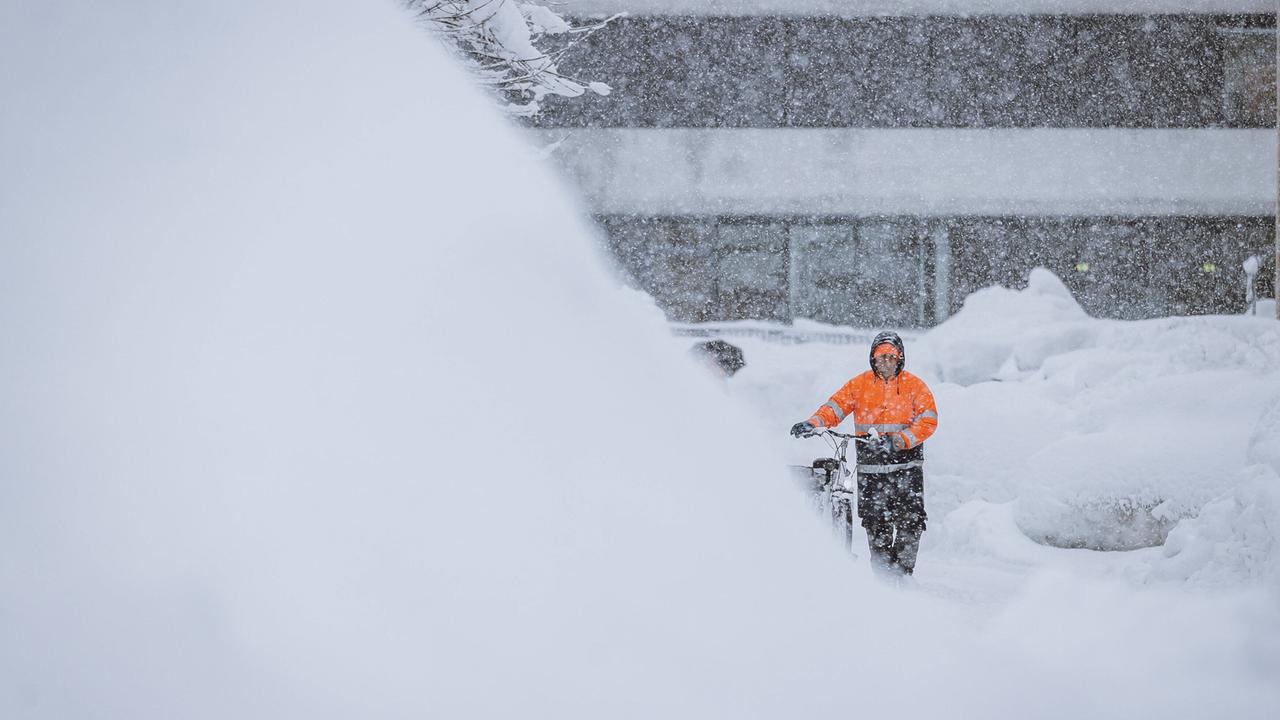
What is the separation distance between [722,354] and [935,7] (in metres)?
7.26

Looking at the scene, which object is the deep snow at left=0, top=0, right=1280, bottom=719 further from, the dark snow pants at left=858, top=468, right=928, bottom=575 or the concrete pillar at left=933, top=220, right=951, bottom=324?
the concrete pillar at left=933, top=220, right=951, bottom=324

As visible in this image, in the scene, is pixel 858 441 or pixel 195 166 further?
pixel 858 441

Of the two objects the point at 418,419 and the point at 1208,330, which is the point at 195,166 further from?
the point at 1208,330

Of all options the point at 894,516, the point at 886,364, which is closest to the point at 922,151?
the point at 886,364

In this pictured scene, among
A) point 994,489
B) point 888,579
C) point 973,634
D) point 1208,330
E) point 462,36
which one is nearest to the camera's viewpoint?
point 973,634

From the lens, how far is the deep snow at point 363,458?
2479mm

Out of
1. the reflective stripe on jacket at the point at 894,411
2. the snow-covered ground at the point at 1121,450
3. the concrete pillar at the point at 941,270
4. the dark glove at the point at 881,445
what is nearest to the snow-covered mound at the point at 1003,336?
the snow-covered ground at the point at 1121,450

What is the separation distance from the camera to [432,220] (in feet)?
10.7

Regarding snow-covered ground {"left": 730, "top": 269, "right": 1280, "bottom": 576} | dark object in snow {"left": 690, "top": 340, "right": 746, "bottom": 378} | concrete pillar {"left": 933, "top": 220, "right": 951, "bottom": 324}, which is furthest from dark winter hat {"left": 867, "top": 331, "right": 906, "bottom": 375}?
concrete pillar {"left": 933, "top": 220, "right": 951, "bottom": 324}

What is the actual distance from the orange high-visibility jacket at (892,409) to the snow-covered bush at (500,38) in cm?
411

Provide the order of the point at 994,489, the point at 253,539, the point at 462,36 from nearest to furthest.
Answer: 1. the point at 253,539
2. the point at 994,489
3. the point at 462,36

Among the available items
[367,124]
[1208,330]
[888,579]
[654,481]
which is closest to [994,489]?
[888,579]

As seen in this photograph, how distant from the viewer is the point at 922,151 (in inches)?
636

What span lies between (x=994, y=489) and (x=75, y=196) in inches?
237
